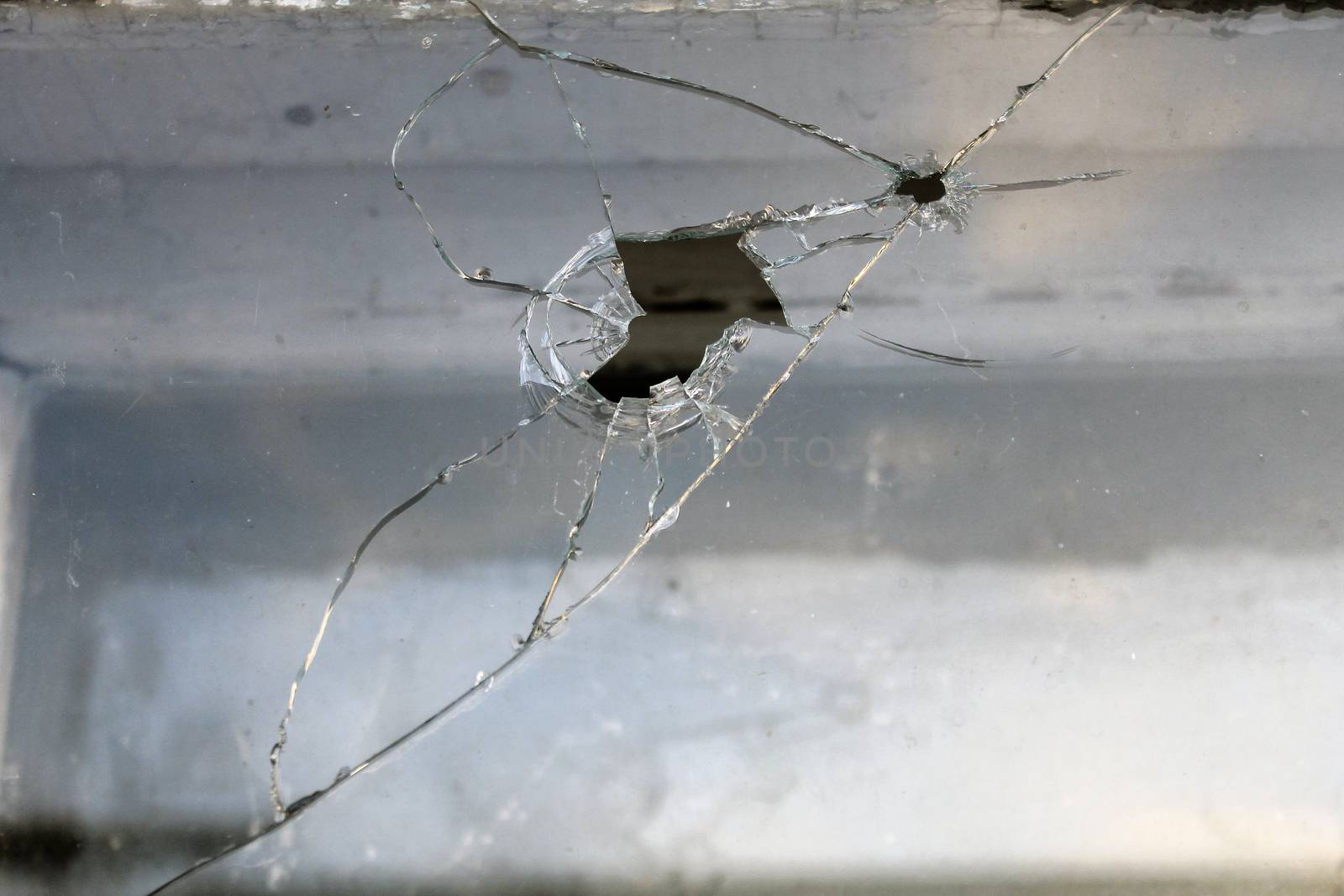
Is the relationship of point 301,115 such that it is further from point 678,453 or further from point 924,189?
point 924,189

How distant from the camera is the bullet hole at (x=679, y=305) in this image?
101cm

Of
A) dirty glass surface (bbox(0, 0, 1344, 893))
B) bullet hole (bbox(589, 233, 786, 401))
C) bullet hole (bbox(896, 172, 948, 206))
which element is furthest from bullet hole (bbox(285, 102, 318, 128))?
bullet hole (bbox(896, 172, 948, 206))

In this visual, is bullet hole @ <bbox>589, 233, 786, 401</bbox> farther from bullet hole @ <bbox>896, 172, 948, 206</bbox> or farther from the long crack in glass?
bullet hole @ <bbox>896, 172, 948, 206</bbox>

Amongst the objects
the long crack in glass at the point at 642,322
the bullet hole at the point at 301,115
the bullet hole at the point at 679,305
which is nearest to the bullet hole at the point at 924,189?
the long crack in glass at the point at 642,322

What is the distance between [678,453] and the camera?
3.29ft

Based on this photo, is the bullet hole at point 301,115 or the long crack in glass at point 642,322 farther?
the bullet hole at point 301,115

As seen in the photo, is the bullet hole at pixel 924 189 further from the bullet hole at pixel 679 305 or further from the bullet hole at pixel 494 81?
the bullet hole at pixel 494 81

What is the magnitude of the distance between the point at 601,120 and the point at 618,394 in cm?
35

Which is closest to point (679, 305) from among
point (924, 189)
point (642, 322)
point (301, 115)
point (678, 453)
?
point (642, 322)

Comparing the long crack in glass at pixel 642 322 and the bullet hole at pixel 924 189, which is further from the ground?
the bullet hole at pixel 924 189

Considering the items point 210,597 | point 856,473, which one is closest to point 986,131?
point 856,473

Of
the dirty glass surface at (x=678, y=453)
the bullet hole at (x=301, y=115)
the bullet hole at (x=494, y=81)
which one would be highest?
the bullet hole at (x=494, y=81)

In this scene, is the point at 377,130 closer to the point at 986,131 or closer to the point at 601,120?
the point at 601,120

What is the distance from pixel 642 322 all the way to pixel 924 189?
369 mm
